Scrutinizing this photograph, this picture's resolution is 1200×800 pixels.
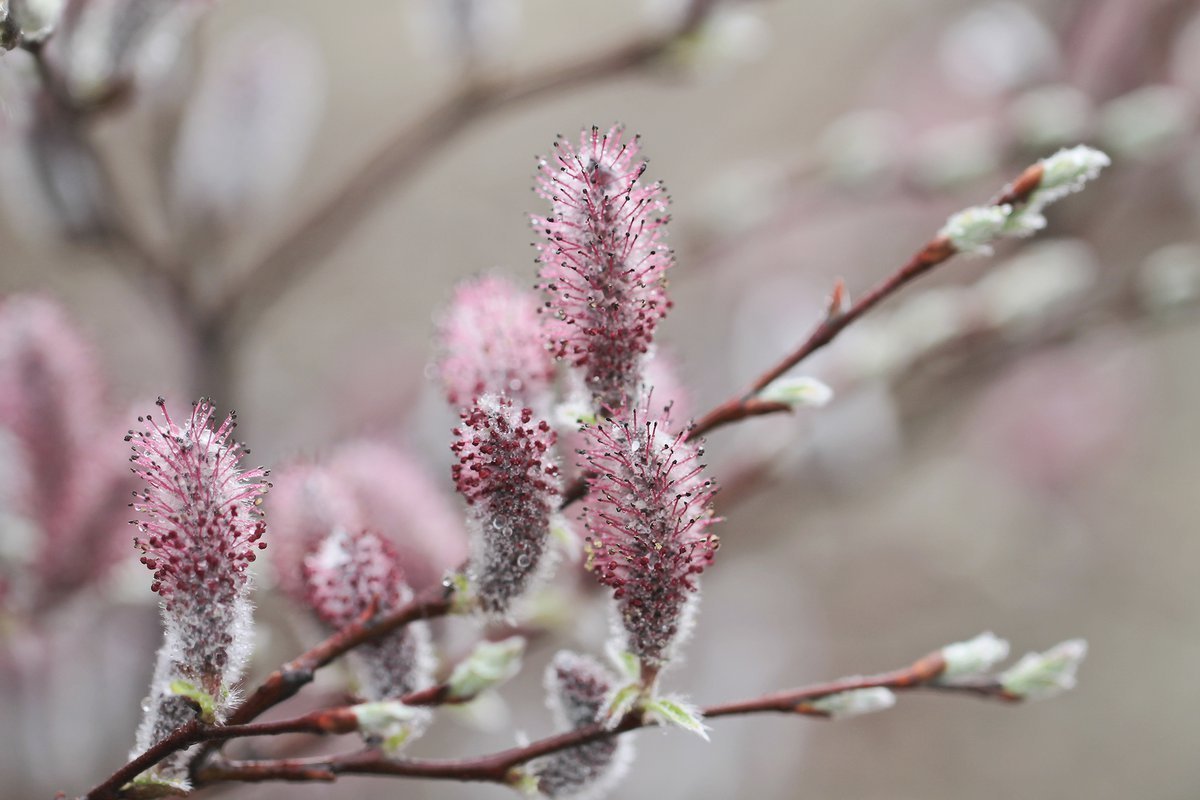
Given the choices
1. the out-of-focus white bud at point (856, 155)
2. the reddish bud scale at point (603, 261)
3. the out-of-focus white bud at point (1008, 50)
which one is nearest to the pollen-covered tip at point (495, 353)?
the reddish bud scale at point (603, 261)

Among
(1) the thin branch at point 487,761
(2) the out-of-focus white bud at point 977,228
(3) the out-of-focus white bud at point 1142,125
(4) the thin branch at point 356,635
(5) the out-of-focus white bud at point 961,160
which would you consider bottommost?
(1) the thin branch at point 487,761

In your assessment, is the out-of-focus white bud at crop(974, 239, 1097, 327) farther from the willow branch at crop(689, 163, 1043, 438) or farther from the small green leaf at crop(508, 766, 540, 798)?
the small green leaf at crop(508, 766, 540, 798)

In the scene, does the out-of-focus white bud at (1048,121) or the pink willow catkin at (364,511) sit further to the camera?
the out-of-focus white bud at (1048,121)

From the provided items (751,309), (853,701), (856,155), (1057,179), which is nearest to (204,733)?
(853,701)

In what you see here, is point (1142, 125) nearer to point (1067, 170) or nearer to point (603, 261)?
point (1067, 170)

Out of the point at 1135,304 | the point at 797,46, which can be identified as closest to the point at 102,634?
the point at 1135,304

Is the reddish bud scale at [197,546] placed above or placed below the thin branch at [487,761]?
above

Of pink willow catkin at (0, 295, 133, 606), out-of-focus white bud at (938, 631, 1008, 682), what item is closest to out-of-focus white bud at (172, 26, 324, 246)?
pink willow catkin at (0, 295, 133, 606)

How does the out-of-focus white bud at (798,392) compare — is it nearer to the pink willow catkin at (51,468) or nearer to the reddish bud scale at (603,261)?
the reddish bud scale at (603,261)
